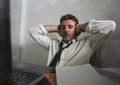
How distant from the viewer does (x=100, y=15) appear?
1098 mm

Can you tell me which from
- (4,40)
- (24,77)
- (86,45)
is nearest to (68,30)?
(86,45)

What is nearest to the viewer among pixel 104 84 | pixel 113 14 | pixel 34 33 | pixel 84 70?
pixel 104 84

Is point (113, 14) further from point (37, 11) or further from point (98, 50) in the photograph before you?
point (37, 11)

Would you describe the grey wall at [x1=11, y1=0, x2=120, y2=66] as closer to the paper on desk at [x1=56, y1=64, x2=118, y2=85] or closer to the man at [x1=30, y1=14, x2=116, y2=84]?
the man at [x1=30, y1=14, x2=116, y2=84]

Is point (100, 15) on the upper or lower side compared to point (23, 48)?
upper

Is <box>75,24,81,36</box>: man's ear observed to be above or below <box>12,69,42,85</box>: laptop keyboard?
above

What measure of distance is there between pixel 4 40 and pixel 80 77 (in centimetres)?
36

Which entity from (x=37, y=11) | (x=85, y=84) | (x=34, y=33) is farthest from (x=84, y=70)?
(x=37, y=11)

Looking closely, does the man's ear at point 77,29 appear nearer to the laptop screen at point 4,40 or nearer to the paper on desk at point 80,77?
the paper on desk at point 80,77

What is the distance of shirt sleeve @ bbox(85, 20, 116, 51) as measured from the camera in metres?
1.01

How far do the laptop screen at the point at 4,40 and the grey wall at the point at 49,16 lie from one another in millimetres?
858

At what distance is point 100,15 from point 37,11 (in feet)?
1.46

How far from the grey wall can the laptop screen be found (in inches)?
33.8

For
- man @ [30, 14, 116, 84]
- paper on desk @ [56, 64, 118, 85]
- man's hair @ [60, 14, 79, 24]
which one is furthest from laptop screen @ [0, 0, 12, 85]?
man's hair @ [60, 14, 79, 24]
